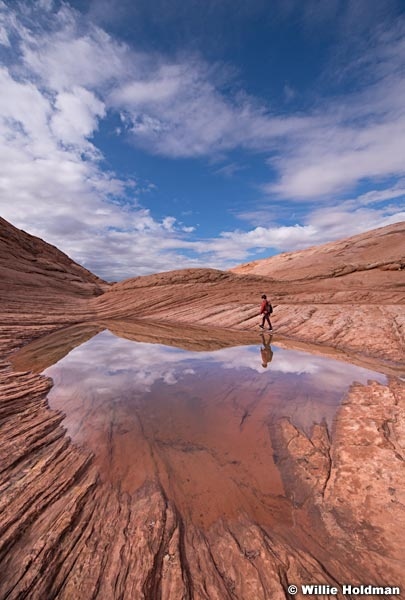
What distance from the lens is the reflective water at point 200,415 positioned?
3325mm

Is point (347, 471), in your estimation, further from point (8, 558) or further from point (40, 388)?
point (40, 388)

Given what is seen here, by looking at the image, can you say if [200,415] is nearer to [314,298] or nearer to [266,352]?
[266,352]

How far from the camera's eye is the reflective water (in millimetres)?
3325

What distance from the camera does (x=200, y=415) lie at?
517 cm

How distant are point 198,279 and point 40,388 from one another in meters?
19.2

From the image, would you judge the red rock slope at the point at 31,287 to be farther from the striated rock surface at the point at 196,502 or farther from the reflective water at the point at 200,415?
the striated rock surface at the point at 196,502

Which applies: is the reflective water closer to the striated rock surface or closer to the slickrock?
the striated rock surface

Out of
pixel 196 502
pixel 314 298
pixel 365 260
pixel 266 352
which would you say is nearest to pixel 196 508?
pixel 196 502

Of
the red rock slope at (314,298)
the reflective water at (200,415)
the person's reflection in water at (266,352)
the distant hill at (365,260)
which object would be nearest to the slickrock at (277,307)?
the red rock slope at (314,298)

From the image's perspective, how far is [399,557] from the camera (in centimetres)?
245

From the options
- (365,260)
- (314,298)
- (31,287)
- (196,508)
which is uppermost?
(365,260)

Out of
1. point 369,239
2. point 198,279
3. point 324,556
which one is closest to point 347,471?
point 324,556

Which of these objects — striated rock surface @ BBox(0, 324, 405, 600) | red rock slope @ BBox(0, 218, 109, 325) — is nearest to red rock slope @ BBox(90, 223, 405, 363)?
red rock slope @ BBox(0, 218, 109, 325)

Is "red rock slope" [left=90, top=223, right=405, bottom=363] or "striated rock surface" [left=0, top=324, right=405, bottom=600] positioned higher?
"red rock slope" [left=90, top=223, right=405, bottom=363]
